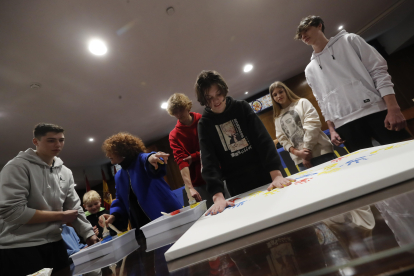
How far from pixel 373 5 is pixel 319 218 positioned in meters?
5.35

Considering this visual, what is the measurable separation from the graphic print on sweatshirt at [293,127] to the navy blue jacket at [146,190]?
1.23 meters

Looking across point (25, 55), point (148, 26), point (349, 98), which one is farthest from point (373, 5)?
point (25, 55)

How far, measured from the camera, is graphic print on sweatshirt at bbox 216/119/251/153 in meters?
1.06

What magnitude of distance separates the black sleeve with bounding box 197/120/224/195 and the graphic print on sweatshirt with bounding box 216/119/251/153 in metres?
0.08

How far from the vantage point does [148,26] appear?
95.0 inches

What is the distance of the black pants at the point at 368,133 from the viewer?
1.10m

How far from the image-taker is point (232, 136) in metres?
1.07

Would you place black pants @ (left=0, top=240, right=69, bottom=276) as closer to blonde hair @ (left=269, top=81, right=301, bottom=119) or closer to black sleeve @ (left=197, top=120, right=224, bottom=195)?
black sleeve @ (left=197, top=120, right=224, bottom=195)

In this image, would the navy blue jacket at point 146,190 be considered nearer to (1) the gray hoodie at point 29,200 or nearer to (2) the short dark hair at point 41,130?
(1) the gray hoodie at point 29,200

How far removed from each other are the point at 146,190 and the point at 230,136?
79 centimetres

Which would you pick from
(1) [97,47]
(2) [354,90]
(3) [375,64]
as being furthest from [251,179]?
(1) [97,47]

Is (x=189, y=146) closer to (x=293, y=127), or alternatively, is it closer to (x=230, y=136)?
(x=230, y=136)

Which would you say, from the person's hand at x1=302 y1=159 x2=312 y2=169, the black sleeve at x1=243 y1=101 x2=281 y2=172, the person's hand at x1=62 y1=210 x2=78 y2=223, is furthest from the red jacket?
the person's hand at x1=302 y1=159 x2=312 y2=169

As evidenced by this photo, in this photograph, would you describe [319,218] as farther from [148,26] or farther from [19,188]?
[148,26]
